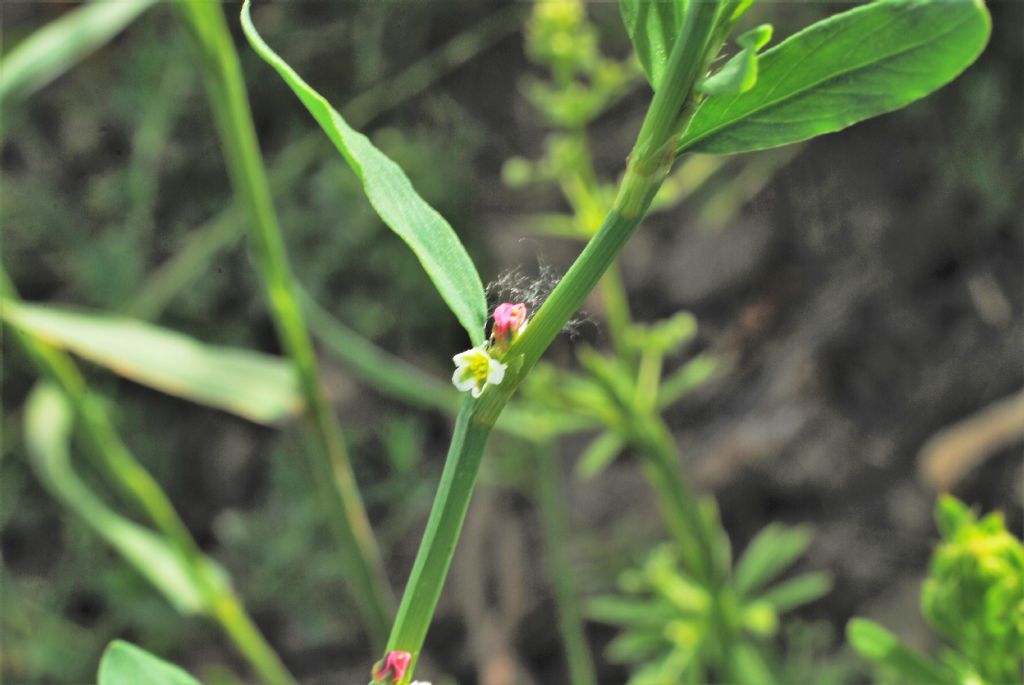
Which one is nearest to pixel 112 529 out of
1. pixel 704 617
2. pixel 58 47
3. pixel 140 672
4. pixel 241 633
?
pixel 241 633

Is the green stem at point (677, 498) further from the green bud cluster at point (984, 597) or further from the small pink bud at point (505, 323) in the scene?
the small pink bud at point (505, 323)

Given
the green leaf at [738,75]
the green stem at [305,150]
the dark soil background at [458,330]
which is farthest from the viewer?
the green stem at [305,150]

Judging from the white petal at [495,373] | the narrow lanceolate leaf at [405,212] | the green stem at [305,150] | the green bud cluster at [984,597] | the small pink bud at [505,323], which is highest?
the green stem at [305,150]

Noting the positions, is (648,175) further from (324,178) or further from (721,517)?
(324,178)

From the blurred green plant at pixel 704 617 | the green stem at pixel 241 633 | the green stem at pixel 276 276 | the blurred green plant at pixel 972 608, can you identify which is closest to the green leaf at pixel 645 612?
Result: the blurred green plant at pixel 704 617

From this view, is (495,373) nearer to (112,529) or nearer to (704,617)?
(704,617)
